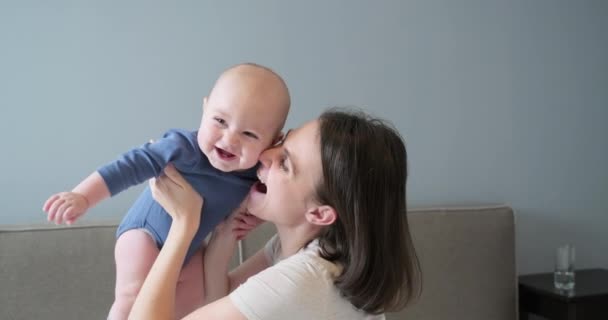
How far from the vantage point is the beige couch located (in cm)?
199

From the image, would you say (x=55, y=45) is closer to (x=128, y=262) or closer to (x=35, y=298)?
(x=35, y=298)

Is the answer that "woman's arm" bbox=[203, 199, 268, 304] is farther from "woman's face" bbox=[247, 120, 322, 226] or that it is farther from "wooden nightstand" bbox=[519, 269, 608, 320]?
"wooden nightstand" bbox=[519, 269, 608, 320]

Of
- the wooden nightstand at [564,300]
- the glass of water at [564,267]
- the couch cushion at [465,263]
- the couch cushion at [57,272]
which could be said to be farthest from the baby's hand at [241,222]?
the glass of water at [564,267]

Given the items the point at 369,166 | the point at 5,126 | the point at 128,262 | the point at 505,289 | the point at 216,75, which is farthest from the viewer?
the point at 505,289

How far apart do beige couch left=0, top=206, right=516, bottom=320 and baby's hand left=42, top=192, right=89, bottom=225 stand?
103 cm

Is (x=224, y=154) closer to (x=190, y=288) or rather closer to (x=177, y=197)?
(x=177, y=197)

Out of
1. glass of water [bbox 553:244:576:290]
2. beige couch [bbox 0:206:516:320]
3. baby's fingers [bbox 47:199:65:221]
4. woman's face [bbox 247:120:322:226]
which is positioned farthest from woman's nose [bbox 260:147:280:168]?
glass of water [bbox 553:244:576:290]

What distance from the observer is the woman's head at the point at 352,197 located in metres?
1.14

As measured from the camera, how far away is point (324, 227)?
125 cm

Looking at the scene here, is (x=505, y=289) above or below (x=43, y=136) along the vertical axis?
below

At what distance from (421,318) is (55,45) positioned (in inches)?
69.3

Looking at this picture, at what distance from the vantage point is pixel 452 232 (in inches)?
100

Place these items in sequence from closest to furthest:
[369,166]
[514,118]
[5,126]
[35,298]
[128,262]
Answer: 1. [369,166]
2. [128,262]
3. [35,298]
4. [5,126]
5. [514,118]

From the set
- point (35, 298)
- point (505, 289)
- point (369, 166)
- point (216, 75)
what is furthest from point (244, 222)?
point (505, 289)
